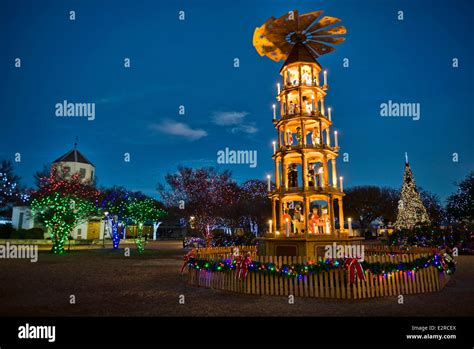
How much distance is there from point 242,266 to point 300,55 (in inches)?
416

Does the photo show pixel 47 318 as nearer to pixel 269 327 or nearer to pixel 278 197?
pixel 269 327

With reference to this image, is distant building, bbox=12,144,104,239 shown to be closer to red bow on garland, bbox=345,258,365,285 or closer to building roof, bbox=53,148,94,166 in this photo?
building roof, bbox=53,148,94,166

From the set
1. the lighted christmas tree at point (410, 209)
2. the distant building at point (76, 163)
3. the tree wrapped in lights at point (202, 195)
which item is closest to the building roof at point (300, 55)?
the tree wrapped in lights at point (202, 195)

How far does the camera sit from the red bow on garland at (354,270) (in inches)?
376

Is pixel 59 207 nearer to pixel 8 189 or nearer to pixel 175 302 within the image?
pixel 175 302

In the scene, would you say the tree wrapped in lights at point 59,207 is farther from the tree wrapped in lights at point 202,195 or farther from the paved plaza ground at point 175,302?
the paved plaza ground at point 175,302

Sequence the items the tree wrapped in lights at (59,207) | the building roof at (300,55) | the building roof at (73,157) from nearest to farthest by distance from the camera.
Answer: the building roof at (300,55) < the tree wrapped in lights at (59,207) < the building roof at (73,157)

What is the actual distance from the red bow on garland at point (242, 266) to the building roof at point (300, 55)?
9863mm

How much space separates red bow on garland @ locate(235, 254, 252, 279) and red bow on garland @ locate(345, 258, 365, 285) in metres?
3.38

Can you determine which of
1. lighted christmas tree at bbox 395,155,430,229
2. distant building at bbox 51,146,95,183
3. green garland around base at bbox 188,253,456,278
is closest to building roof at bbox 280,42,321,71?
green garland around base at bbox 188,253,456,278

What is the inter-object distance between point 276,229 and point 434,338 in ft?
27.9

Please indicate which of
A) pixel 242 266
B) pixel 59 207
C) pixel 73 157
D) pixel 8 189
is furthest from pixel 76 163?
pixel 242 266

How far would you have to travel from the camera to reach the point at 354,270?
9594 millimetres

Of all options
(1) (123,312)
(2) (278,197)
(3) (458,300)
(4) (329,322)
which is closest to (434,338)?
(4) (329,322)
